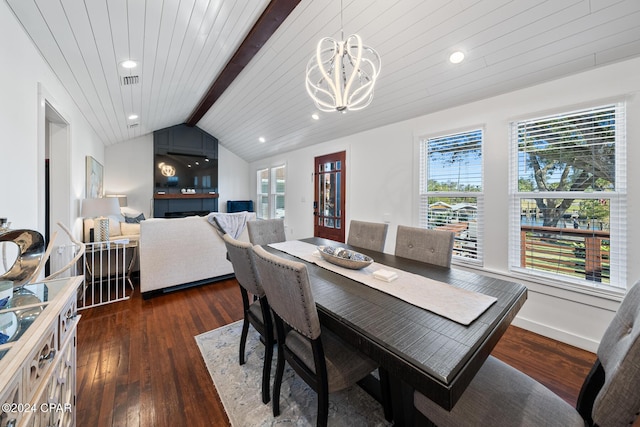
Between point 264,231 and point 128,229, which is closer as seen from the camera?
point 264,231

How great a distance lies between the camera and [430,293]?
1.32 metres

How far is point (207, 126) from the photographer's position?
6.22 metres

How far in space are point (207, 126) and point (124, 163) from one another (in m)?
2.15

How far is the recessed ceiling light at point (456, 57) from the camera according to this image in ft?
7.36

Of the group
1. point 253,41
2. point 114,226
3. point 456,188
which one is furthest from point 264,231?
point 114,226

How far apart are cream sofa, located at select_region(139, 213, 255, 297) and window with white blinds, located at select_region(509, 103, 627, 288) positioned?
3681 mm

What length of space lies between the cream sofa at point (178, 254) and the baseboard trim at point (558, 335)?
369cm

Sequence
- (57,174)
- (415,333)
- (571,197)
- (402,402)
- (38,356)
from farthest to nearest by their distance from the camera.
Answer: (57,174)
(571,197)
(402,402)
(415,333)
(38,356)

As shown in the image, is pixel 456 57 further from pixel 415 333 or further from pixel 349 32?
pixel 415 333

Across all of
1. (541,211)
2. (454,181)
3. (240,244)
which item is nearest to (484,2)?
(454,181)

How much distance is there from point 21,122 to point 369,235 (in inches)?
111

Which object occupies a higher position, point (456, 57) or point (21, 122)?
point (456, 57)

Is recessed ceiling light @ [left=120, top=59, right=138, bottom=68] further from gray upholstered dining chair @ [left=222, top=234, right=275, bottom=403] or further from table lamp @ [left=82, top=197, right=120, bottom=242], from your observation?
gray upholstered dining chair @ [left=222, top=234, right=275, bottom=403]

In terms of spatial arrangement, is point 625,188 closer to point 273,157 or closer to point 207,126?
point 273,157
